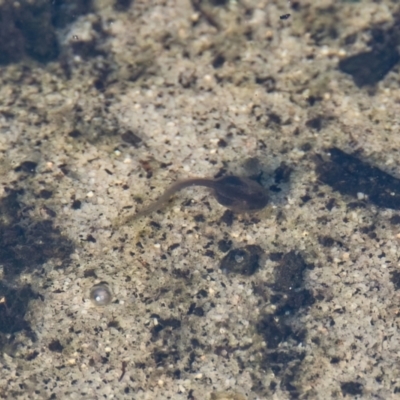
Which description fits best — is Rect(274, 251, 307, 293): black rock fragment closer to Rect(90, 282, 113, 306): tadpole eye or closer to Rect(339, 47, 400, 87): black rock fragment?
Rect(90, 282, 113, 306): tadpole eye

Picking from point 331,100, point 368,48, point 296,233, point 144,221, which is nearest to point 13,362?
point 144,221

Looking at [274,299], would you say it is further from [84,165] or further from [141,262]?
[84,165]

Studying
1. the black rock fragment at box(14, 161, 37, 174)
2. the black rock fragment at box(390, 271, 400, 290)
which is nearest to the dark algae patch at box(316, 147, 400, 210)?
the black rock fragment at box(390, 271, 400, 290)

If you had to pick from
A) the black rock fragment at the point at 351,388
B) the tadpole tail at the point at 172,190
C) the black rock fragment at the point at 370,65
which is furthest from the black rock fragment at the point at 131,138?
the black rock fragment at the point at 351,388

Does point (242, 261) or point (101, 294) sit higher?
point (242, 261)

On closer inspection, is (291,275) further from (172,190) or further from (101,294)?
(101,294)

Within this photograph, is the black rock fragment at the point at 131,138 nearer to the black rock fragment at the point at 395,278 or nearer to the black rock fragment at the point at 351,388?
the black rock fragment at the point at 395,278

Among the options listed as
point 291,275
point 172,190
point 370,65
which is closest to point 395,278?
point 291,275
